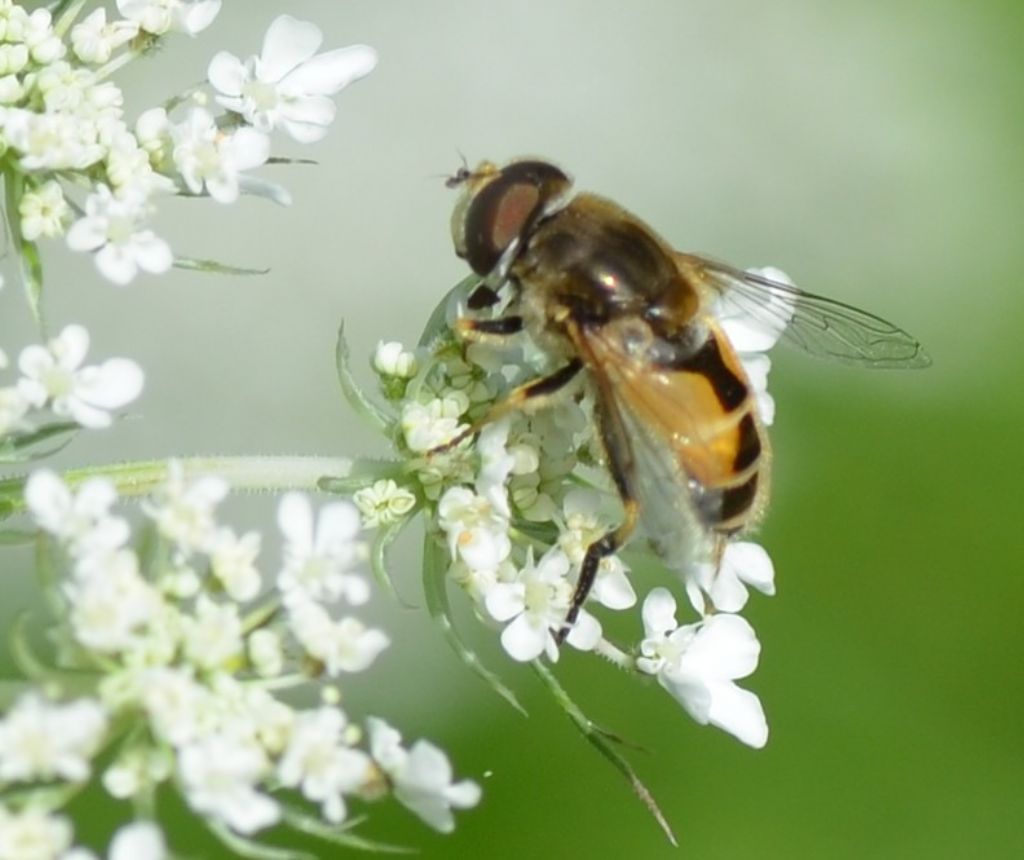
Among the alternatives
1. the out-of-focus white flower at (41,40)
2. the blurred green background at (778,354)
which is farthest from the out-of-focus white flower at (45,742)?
the blurred green background at (778,354)

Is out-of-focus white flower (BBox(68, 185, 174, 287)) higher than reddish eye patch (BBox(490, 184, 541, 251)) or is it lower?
lower

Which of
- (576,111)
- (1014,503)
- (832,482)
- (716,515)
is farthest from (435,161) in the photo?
(716,515)

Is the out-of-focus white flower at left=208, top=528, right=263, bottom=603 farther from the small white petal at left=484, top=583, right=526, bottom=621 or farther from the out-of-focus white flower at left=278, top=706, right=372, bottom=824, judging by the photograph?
the small white petal at left=484, top=583, right=526, bottom=621

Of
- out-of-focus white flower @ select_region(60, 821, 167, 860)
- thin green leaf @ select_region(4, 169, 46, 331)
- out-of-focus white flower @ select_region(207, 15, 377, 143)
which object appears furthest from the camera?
out-of-focus white flower @ select_region(207, 15, 377, 143)

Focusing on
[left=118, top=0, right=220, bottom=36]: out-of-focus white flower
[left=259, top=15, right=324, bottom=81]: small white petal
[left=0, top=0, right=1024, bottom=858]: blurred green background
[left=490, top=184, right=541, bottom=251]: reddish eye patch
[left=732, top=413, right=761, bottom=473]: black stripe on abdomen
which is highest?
[left=118, top=0, right=220, bottom=36]: out-of-focus white flower

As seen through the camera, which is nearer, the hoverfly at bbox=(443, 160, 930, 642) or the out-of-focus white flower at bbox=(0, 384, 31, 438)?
the out-of-focus white flower at bbox=(0, 384, 31, 438)

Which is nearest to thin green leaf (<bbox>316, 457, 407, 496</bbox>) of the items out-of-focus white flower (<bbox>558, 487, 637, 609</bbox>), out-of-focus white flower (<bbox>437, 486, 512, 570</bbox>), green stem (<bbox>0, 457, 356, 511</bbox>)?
green stem (<bbox>0, 457, 356, 511</bbox>)

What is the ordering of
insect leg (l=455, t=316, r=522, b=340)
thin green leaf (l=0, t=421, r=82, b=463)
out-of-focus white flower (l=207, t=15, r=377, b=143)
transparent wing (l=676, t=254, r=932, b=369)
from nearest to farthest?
thin green leaf (l=0, t=421, r=82, b=463) < insect leg (l=455, t=316, r=522, b=340) < out-of-focus white flower (l=207, t=15, r=377, b=143) < transparent wing (l=676, t=254, r=932, b=369)
